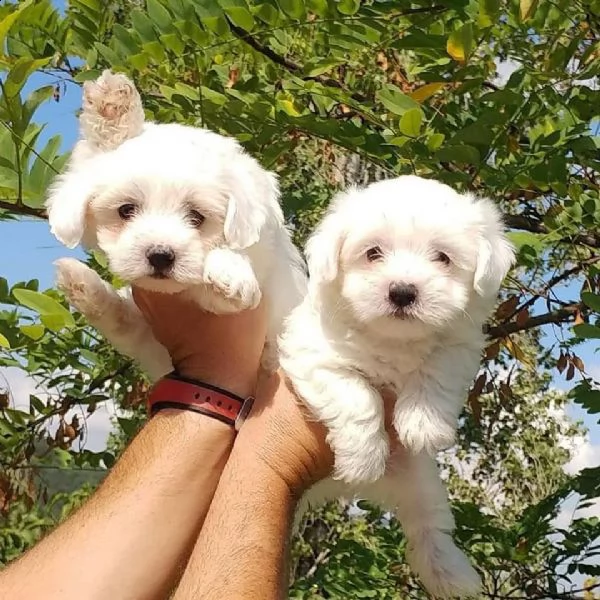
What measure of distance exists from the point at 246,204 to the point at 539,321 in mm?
2052

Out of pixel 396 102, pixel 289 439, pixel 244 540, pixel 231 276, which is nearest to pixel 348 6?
pixel 396 102

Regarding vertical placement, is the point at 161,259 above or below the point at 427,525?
above

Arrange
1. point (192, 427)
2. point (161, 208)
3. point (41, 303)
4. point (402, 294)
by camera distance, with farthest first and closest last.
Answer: point (41, 303) < point (192, 427) < point (161, 208) < point (402, 294)

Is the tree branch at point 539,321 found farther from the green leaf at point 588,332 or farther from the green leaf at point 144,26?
the green leaf at point 144,26

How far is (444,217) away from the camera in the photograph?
2.61m

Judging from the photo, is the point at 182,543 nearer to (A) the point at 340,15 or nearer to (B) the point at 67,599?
(B) the point at 67,599

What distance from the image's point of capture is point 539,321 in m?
4.33

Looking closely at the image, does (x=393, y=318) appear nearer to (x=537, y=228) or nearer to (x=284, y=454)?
(x=284, y=454)

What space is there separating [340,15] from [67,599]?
200 cm

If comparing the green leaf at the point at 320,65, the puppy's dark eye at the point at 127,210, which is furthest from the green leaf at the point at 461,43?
the puppy's dark eye at the point at 127,210

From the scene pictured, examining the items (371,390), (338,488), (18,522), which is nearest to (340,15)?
(371,390)

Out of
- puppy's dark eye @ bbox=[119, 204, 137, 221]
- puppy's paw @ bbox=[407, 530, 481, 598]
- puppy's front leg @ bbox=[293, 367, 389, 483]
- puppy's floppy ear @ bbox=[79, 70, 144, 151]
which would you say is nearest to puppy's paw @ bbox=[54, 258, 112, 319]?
puppy's dark eye @ bbox=[119, 204, 137, 221]

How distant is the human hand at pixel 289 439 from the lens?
271 cm

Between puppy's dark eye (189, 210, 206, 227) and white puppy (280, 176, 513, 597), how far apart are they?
0.32m
